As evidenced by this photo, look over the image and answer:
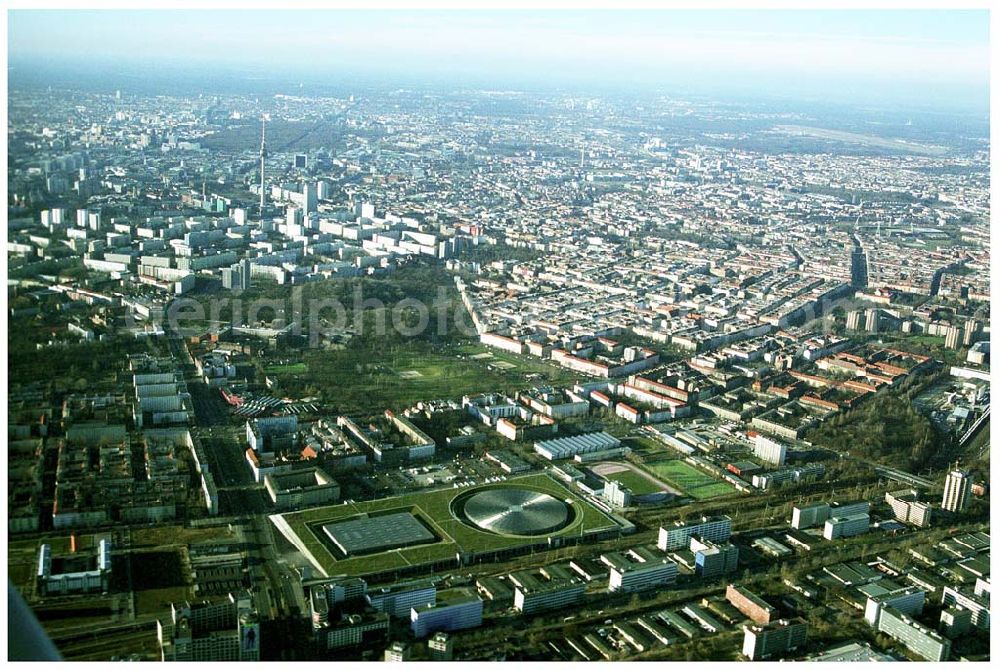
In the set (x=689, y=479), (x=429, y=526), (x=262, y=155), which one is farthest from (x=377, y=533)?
(x=262, y=155)

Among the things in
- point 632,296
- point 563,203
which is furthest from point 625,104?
point 632,296

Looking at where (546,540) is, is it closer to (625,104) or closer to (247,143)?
(247,143)

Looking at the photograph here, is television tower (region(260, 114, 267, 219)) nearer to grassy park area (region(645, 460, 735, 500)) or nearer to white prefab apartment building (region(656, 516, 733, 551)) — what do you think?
grassy park area (region(645, 460, 735, 500))

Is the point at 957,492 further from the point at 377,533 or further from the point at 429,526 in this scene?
the point at 377,533

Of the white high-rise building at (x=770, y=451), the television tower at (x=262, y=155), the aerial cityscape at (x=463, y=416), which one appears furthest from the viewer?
the television tower at (x=262, y=155)

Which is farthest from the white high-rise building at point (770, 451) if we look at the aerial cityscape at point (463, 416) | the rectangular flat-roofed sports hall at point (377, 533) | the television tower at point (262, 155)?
the television tower at point (262, 155)

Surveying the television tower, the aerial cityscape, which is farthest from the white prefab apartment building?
the television tower

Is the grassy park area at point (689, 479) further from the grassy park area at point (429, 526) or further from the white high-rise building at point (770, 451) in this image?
the grassy park area at point (429, 526)
